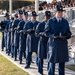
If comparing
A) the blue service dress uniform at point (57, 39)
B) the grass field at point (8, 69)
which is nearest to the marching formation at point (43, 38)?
the blue service dress uniform at point (57, 39)

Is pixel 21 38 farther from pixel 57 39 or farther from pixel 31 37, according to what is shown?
pixel 57 39

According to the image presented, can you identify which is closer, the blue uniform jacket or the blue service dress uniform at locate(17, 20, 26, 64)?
the blue uniform jacket

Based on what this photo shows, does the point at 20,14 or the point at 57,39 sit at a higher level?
the point at 20,14

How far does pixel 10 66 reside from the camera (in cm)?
1232

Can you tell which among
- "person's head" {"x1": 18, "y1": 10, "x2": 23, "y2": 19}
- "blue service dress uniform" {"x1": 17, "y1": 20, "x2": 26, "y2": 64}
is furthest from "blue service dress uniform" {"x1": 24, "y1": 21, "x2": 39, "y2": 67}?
"person's head" {"x1": 18, "y1": 10, "x2": 23, "y2": 19}

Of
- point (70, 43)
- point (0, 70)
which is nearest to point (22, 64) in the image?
point (0, 70)

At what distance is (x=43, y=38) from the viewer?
10.3 m

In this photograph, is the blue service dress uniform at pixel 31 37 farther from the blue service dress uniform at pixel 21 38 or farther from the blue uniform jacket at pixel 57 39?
the blue uniform jacket at pixel 57 39

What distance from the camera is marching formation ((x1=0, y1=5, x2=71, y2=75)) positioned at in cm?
909

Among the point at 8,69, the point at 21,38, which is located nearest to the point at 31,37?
the point at 21,38

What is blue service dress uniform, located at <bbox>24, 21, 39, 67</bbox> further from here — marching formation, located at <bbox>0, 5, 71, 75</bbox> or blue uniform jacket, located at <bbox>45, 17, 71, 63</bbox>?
blue uniform jacket, located at <bbox>45, 17, 71, 63</bbox>

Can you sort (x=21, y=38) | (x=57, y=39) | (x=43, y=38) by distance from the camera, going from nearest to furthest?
(x=57, y=39) → (x=43, y=38) → (x=21, y=38)

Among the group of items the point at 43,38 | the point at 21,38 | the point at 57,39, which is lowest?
the point at 21,38

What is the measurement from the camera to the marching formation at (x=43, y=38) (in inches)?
358
